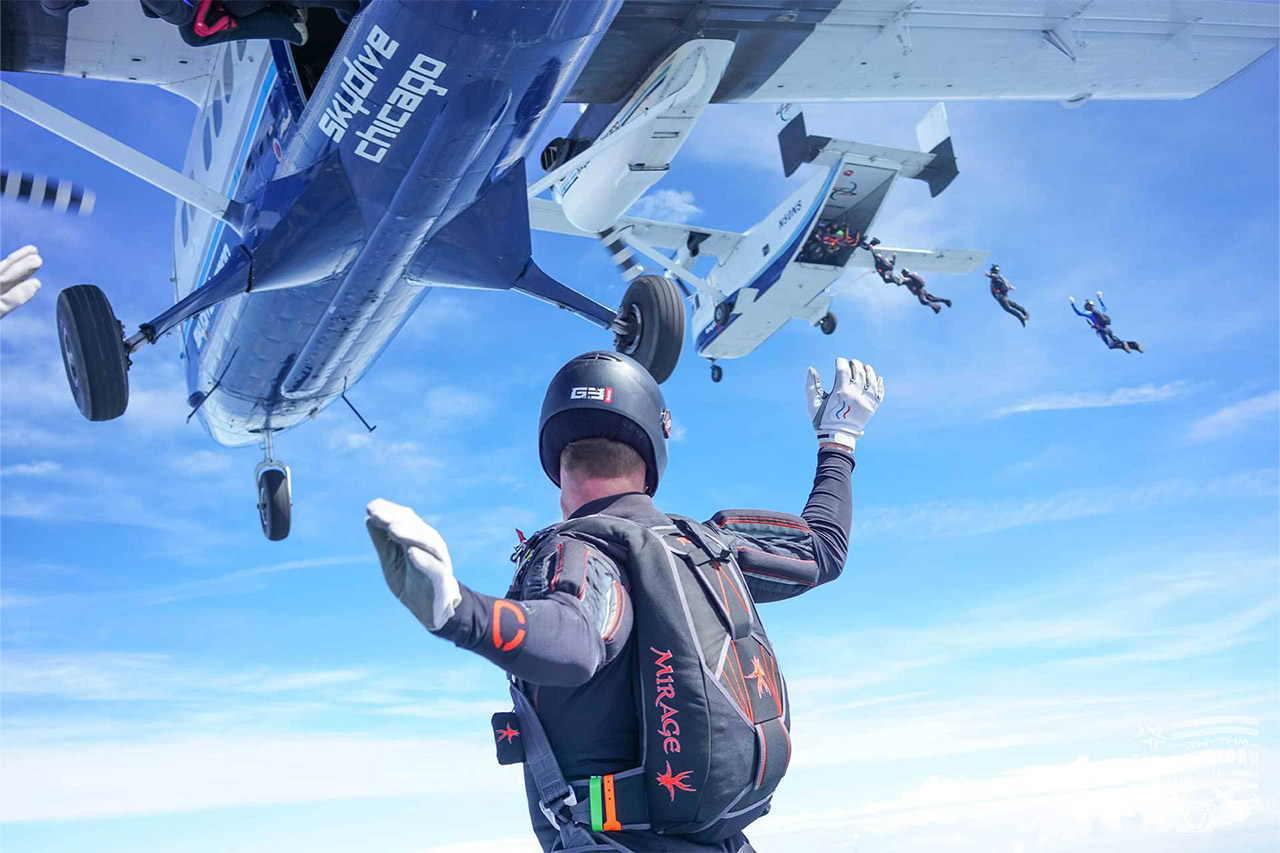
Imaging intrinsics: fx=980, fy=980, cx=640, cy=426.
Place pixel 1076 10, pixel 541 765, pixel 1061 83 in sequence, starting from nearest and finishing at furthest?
pixel 541 765, pixel 1076 10, pixel 1061 83

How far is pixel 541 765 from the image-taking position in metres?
2.27

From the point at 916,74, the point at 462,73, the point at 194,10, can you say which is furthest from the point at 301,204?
the point at 916,74

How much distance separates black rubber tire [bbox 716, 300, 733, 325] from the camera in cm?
2352

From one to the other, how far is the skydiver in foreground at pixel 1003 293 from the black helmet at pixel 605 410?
21807mm

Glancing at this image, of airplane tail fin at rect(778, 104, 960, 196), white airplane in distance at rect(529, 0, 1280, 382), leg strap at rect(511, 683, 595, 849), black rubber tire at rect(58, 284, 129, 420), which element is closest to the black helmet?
leg strap at rect(511, 683, 595, 849)

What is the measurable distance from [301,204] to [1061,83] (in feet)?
32.6

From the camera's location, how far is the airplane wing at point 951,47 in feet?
→ 33.8

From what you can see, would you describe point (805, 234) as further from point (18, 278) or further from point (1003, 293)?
point (18, 278)

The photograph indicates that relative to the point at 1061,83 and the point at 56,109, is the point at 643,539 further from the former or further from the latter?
the point at 1061,83

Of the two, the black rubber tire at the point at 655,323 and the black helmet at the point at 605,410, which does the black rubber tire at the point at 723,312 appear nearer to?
the black rubber tire at the point at 655,323

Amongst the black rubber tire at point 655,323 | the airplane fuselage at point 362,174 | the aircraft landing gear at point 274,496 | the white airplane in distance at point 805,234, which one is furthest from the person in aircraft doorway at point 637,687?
the white airplane in distance at point 805,234

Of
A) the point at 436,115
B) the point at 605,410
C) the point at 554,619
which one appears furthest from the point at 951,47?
the point at 554,619

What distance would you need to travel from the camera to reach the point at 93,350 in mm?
8234

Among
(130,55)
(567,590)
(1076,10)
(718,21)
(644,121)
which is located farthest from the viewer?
(1076,10)
